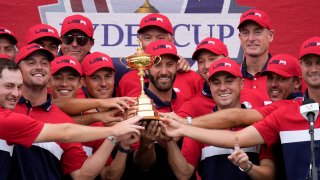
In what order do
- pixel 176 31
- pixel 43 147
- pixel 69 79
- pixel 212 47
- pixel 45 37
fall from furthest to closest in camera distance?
1. pixel 176 31
2. pixel 45 37
3. pixel 212 47
4. pixel 69 79
5. pixel 43 147

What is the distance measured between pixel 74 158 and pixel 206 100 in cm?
124

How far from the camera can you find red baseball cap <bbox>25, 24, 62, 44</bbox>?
9.48 meters

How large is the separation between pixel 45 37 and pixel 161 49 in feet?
3.42

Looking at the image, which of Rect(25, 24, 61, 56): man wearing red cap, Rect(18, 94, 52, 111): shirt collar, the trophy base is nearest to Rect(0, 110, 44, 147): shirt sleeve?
Rect(18, 94, 52, 111): shirt collar

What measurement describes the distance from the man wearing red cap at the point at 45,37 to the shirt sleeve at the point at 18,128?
1462 mm

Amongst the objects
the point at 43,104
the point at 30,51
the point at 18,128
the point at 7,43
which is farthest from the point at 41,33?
the point at 18,128

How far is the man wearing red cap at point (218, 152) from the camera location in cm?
858

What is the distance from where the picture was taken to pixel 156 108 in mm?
8961

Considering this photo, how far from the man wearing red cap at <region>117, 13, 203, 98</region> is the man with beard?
166 mm

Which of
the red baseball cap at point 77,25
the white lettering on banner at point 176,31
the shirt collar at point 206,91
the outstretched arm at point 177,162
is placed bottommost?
the outstretched arm at point 177,162

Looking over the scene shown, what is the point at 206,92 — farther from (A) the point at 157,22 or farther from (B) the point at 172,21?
(B) the point at 172,21

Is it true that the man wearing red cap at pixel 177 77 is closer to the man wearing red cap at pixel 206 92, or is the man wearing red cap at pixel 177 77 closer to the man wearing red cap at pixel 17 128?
the man wearing red cap at pixel 206 92

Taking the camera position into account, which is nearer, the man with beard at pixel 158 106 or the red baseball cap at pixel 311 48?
the red baseball cap at pixel 311 48

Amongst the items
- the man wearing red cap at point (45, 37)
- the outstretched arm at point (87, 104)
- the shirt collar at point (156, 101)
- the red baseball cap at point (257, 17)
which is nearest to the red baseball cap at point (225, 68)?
the shirt collar at point (156, 101)
